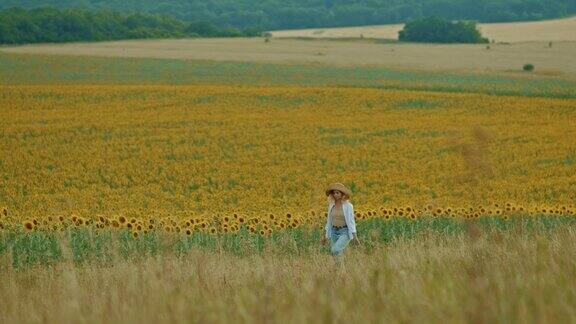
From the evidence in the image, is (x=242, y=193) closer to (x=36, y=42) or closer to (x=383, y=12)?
(x=36, y=42)

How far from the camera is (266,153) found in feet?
83.7

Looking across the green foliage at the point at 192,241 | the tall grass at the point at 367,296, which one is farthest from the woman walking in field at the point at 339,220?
the tall grass at the point at 367,296

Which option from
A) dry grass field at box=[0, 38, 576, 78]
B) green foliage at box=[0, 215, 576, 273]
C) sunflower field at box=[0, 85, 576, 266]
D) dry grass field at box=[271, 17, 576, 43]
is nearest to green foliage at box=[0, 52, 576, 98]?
dry grass field at box=[0, 38, 576, 78]

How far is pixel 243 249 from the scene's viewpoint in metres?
11.3

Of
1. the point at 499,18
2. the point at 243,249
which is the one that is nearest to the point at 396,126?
the point at 243,249

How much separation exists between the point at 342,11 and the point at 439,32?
35.9 metres

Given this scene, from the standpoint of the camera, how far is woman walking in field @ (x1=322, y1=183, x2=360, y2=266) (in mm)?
9922

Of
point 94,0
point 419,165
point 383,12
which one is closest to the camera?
point 419,165

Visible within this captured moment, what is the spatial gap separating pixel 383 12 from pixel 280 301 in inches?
4812

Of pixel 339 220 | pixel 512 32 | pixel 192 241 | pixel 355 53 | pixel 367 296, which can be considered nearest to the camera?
pixel 367 296

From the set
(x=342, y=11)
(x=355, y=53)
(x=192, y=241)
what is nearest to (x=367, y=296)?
(x=192, y=241)

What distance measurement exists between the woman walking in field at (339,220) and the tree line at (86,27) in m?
72.9

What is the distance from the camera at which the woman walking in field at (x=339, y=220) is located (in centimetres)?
992

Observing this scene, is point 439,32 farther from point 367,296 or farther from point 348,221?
point 367,296
